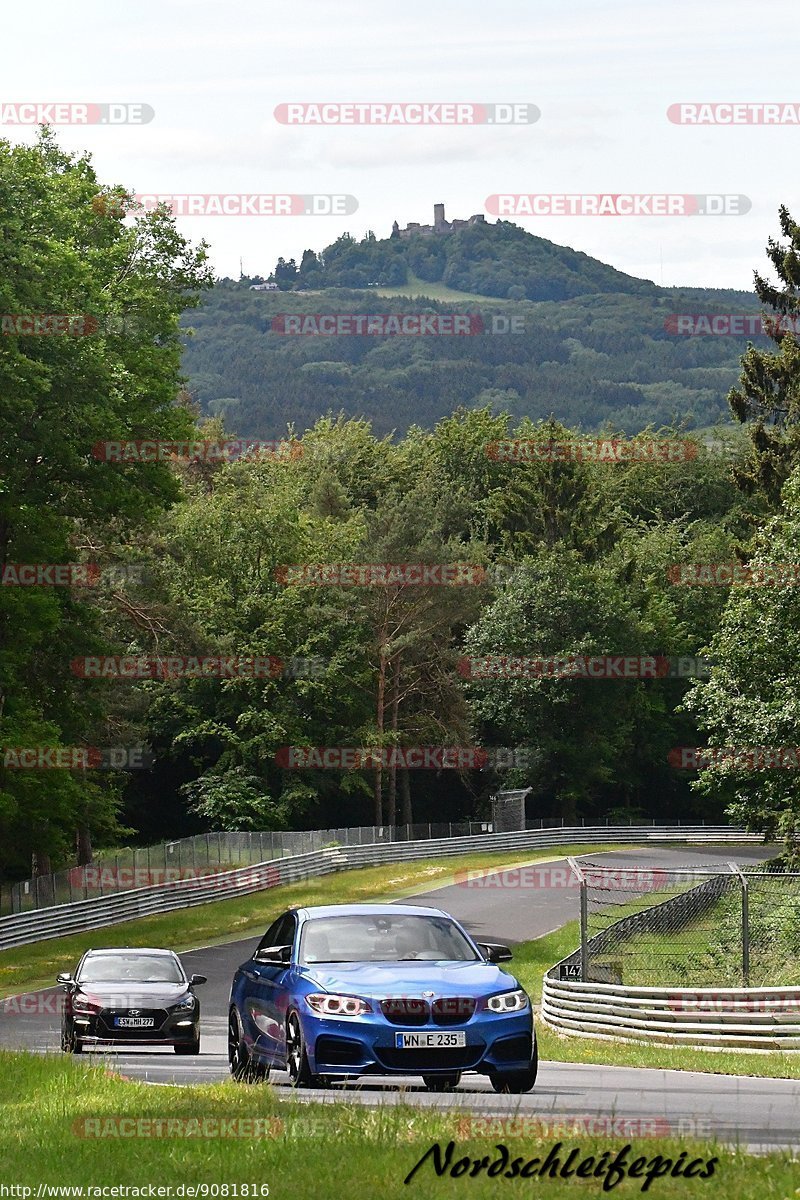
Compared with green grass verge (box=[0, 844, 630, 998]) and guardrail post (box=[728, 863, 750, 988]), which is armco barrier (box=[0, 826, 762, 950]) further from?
guardrail post (box=[728, 863, 750, 988])

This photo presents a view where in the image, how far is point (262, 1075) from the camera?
13898mm

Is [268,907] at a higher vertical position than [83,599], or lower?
lower

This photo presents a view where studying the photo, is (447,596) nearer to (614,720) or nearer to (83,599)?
(614,720)

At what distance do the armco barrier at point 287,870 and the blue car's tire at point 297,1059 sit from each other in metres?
30.3

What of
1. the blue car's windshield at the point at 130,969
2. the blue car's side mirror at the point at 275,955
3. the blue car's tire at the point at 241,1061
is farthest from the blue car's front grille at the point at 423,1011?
the blue car's windshield at the point at 130,969

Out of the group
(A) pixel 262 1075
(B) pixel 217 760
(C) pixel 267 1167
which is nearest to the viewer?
(C) pixel 267 1167

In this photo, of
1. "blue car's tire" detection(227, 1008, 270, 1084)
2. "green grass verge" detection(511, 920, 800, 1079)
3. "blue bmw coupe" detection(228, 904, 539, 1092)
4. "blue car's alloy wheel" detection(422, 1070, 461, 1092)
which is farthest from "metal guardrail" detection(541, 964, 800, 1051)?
"blue car's alloy wheel" detection(422, 1070, 461, 1092)

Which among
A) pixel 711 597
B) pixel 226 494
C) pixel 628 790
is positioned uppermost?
pixel 226 494

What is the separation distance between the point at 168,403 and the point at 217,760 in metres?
35.1

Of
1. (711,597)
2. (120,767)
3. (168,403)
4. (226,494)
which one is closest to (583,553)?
(711,597)

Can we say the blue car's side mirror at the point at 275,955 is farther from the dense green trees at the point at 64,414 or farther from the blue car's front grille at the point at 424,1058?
the dense green trees at the point at 64,414

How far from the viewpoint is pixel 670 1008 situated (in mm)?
21781

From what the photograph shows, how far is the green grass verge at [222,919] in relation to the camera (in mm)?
39625

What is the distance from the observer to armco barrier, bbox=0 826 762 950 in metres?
43.9
